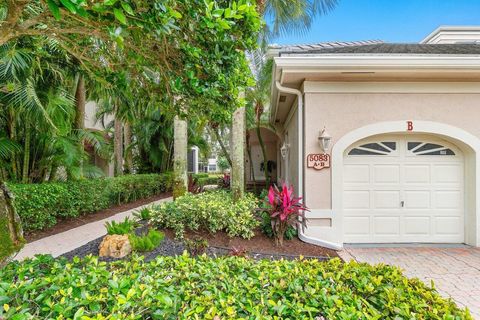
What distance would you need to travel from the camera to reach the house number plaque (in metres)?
6.52

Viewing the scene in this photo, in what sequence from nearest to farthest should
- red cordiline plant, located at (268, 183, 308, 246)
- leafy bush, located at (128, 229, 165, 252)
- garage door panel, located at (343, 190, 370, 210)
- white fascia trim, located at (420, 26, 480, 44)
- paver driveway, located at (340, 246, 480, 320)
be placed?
paver driveway, located at (340, 246, 480, 320) < leafy bush, located at (128, 229, 165, 252) < red cordiline plant, located at (268, 183, 308, 246) < garage door panel, located at (343, 190, 370, 210) < white fascia trim, located at (420, 26, 480, 44)

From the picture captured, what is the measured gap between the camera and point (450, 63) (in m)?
5.81

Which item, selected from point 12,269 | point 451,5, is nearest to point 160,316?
point 12,269

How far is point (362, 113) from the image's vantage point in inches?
259

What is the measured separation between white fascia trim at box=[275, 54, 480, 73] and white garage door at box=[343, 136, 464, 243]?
5.88 ft

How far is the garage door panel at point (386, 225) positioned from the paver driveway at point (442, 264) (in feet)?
1.29

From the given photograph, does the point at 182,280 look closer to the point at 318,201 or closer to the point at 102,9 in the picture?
the point at 102,9

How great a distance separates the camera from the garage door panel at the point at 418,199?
6.88 m

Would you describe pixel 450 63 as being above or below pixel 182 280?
above

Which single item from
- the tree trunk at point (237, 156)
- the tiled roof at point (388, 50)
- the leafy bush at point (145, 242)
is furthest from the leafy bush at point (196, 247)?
the tiled roof at point (388, 50)

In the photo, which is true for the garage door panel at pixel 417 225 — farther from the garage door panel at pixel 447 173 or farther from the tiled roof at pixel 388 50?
the tiled roof at pixel 388 50

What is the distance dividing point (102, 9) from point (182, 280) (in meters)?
2.19

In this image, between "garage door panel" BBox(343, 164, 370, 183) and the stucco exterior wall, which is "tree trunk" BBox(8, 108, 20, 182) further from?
Result: "garage door panel" BBox(343, 164, 370, 183)

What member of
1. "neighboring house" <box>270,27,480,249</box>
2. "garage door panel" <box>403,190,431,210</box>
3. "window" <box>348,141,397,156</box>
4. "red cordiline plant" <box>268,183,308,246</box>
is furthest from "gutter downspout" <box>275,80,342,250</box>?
"garage door panel" <box>403,190,431,210</box>
